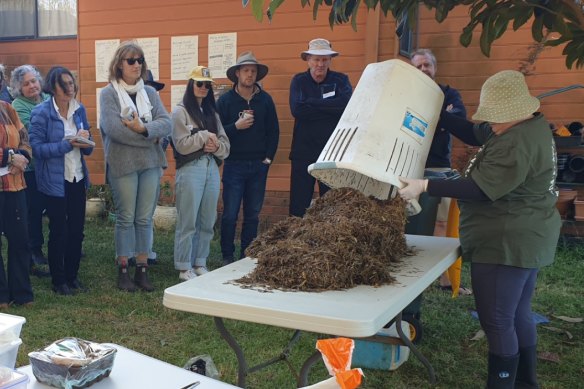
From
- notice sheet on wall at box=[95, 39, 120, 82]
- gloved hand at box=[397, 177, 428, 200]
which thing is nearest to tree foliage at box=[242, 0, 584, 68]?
gloved hand at box=[397, 177, 428, 200]

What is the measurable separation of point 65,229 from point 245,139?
1.85m

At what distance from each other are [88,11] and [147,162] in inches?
178

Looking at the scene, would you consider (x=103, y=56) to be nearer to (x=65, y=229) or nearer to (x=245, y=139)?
(x=245, y=139)

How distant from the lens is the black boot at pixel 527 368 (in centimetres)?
303

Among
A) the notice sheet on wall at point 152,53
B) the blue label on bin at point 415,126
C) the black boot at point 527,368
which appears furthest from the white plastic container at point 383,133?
the notice sheet on wall at point 152,53

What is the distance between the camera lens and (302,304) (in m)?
1.95

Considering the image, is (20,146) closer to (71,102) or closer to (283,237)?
(71,102)

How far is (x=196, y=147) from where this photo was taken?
16.3ft

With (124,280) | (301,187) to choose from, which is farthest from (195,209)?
(301,187)

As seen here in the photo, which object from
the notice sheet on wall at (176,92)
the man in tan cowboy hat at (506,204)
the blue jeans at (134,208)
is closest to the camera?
the man in tan cowboy hat at (506,204)

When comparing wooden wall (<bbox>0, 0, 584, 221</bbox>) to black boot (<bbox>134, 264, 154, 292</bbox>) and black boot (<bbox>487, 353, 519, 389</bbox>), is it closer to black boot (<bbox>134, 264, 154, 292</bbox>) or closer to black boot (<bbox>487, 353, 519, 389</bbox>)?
black boot (<bbox>134, 264, 154, 292</bbox>)

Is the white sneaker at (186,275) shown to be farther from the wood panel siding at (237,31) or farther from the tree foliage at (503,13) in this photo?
the tree foliage at (503,13)

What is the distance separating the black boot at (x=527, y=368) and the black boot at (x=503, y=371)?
0.86 feet

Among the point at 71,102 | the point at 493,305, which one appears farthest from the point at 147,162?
the point at 493,305
